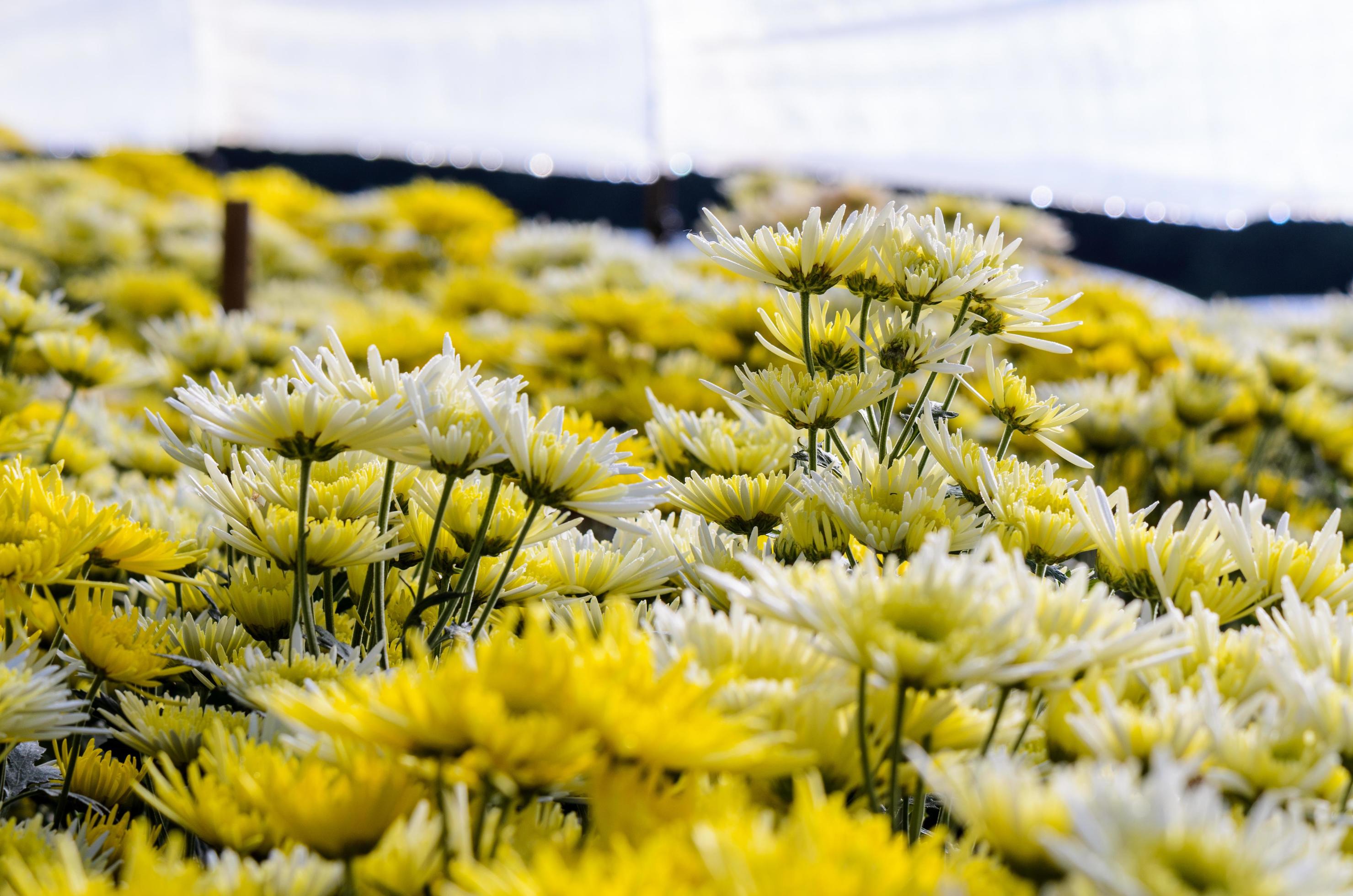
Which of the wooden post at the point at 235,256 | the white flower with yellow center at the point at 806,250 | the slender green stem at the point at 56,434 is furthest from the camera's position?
the wooden post at the point at 235,256

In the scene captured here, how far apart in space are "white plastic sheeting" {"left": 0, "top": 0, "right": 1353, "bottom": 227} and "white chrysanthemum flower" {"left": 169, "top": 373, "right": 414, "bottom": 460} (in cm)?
216

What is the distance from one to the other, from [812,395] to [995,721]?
249 mm

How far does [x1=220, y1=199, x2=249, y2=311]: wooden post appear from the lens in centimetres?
165

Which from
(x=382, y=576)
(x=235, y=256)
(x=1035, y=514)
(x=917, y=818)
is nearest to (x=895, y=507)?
(x=1035, y=514)

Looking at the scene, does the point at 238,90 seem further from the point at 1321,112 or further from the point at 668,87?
the point at 1321,112

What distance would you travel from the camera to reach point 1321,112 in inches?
81.5

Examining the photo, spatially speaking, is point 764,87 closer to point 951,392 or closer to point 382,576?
point 951,392

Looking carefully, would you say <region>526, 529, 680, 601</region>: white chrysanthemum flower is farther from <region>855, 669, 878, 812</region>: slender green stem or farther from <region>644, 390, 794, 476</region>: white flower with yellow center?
<region>855, 669, 878, 812</region>: slender green stem

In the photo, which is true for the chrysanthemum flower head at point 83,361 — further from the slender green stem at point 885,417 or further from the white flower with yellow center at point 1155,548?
the white flower with yellow center at point 1155,548

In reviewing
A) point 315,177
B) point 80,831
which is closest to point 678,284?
point 80,831

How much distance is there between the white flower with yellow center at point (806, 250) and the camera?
59 cm

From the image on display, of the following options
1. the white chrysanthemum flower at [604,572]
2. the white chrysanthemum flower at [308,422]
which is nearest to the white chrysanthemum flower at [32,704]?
the white chrysanthemum flower at [308,422]

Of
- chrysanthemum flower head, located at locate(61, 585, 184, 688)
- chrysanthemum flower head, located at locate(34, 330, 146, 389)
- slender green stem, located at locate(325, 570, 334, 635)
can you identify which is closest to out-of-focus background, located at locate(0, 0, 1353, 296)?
chrysanthemum flower head, located at locate(34, 330, 146, 389)

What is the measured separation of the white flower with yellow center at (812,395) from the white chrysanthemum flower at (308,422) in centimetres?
18
